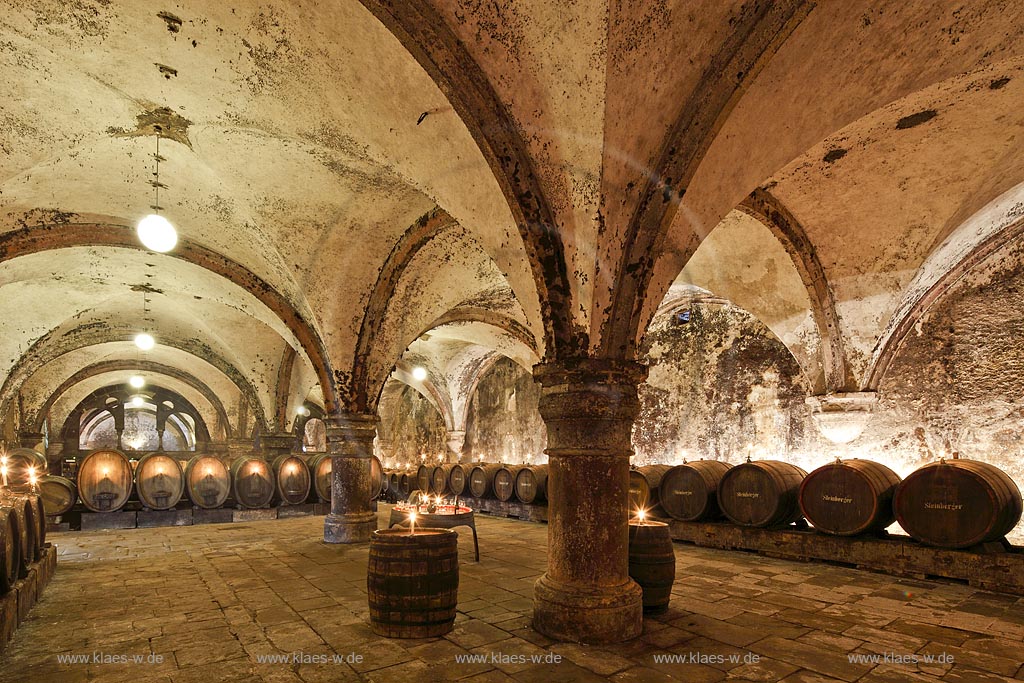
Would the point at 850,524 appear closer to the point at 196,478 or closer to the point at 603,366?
the point at 603,366

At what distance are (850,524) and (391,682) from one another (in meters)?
5.10

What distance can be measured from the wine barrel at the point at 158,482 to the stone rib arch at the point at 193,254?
147 inches

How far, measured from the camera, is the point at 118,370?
16969 mm

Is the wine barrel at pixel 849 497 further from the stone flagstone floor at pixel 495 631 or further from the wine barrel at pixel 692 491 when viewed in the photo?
the wine barrel at pixel 692 491

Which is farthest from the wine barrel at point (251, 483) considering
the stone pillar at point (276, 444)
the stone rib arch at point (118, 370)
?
the stone rib arch at point (118, 370)

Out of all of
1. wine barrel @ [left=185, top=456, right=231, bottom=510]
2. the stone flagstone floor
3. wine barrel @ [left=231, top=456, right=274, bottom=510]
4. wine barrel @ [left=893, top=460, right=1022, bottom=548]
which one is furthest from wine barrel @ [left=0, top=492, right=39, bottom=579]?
wine barrel @ [left=893, top=460, right=1022, bottom=548]

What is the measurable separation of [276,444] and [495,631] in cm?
1041

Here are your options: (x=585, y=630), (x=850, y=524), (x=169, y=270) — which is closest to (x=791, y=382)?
(x=850, y=524)

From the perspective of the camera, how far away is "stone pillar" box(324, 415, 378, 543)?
7727mm

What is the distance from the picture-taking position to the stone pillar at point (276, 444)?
12.9 m

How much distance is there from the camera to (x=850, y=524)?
6074 millimetres

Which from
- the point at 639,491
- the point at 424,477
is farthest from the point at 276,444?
the point at 639,491

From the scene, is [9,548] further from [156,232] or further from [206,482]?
[206,482]

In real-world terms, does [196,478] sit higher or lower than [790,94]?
lower
